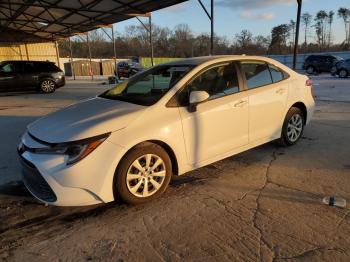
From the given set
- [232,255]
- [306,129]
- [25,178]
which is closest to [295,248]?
[232,255]

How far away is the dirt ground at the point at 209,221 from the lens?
2.80 m

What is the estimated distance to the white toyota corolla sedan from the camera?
3307mm

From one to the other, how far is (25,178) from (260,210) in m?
2.54

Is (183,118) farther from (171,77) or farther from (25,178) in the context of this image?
(25,178)

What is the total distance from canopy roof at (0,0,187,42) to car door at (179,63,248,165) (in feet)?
35.9

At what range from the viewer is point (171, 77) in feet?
14.5

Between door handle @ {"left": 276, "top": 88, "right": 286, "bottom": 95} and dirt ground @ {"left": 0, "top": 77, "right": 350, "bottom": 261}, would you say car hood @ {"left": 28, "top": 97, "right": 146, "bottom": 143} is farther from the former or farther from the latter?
door handle @ {"left": 276, "top": 88, "right": 286, "bottom": 95}

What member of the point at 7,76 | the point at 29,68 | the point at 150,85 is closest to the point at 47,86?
the point at 29,68

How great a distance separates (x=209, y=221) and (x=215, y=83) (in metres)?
1.88

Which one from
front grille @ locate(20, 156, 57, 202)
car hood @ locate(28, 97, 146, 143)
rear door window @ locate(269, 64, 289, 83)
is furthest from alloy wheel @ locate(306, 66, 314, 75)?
front grille @ locate(20, 156, 57, 202)

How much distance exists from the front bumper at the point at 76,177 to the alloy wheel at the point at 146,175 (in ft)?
0.78

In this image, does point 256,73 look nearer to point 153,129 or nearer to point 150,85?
point 150,85

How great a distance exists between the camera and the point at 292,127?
5.57 m

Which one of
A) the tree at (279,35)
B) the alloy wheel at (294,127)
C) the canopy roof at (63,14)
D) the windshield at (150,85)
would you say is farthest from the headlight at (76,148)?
the tree at (279,35)
